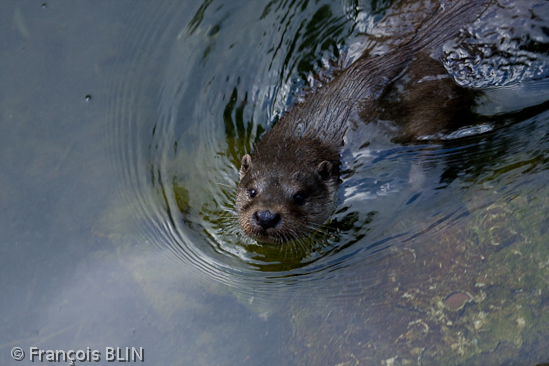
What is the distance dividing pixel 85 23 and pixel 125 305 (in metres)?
2.71

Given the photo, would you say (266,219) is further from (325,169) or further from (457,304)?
(457,304)

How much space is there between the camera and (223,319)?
355 cm

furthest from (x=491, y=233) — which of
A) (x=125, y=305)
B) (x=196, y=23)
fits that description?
(x=196, y=23)

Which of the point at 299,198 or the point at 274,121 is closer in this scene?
the point at 299,198

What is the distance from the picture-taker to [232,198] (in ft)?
13.7

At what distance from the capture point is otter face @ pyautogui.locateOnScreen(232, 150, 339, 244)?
11.3 feet

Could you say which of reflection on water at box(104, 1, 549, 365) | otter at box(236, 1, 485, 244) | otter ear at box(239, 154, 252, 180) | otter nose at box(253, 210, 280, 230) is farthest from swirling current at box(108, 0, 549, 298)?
otter nose at box(253, 210, 280, 230)

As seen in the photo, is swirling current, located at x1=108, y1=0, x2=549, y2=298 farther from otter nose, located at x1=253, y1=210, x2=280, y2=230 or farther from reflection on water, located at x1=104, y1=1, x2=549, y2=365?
otter nose, located at x1=253, y1=210, x2=280, y2=230

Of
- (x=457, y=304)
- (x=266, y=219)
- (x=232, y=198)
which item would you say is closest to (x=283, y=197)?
(x=266, y=219)

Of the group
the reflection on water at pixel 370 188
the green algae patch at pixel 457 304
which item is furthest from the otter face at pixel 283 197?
the green algae patch at pixel 457 304

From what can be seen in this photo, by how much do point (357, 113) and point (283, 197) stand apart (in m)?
0.89

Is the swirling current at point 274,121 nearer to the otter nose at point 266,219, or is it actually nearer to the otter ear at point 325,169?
the otter ear at point 325,169

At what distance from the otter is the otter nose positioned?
0.86ft

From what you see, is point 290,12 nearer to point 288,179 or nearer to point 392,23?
point 392,23
